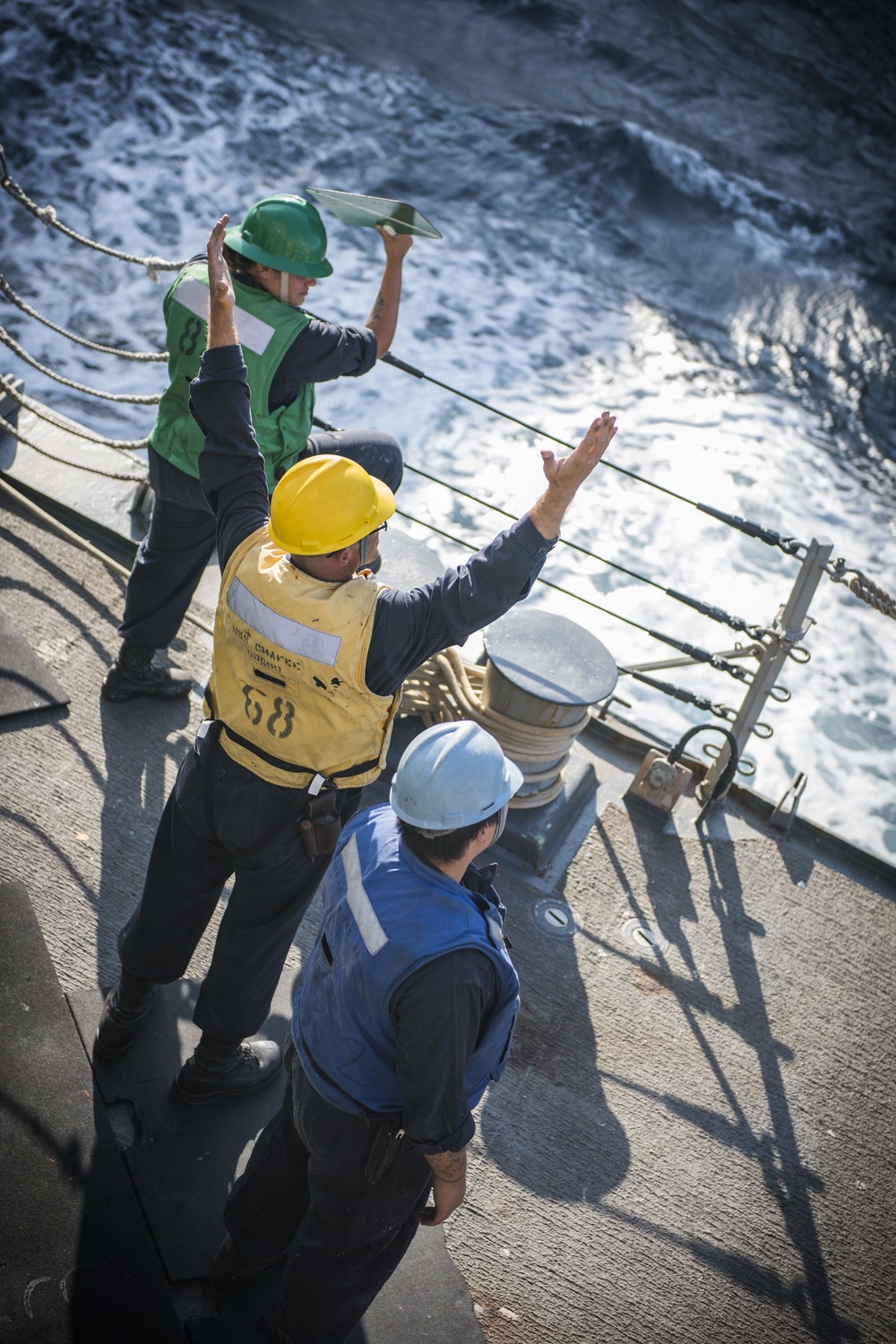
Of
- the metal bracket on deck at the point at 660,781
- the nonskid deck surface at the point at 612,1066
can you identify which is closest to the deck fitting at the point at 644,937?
the nonskid deck surface at the point at 612,1066

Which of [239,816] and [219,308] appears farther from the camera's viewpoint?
[219,308]

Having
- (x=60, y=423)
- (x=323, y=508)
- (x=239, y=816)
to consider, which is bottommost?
(x=60, y=423)

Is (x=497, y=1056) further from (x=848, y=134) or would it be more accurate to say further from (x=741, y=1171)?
(x=848, y=134)

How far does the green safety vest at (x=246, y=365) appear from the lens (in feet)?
10.7

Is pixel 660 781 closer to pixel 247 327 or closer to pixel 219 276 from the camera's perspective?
pixel 247 327

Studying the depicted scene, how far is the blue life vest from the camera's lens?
1899 millimetres

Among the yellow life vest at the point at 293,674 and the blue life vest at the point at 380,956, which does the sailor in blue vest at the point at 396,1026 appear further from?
the yellow life vest at the point at 293,674

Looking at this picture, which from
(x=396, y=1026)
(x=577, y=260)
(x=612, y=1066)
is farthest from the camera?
(x=577, y=260)

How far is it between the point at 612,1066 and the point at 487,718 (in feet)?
4.54

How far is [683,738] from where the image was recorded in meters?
4.29

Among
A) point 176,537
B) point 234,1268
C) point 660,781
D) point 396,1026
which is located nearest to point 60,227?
point 176,537

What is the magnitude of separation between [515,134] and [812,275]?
502 cm

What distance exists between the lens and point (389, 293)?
358 centimetres

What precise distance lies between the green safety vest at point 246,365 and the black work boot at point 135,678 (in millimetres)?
877
